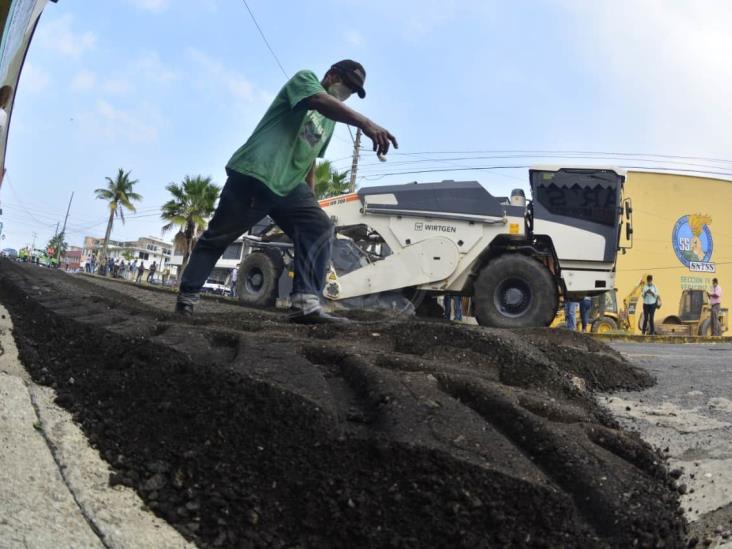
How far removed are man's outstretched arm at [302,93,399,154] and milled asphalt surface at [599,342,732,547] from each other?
1682 mm

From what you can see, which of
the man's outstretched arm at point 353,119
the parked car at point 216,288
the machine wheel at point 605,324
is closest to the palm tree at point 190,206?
the parked car at point 216,288

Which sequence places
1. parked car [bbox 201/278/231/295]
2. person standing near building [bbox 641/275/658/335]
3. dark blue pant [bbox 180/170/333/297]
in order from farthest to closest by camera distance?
parked car [bbox 201/278/231/295] → person standing near building [bbox 641/275/658/335] → dark blue pant [bbox 180/170/333/297]

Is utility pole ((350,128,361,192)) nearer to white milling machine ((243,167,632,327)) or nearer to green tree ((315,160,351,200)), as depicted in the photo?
green tree ((315,160,351,200))

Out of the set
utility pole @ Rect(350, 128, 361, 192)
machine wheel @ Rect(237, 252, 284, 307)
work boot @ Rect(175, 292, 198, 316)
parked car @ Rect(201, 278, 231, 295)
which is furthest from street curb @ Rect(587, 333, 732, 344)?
parked car @ Rect(201, 278, 231, 295)

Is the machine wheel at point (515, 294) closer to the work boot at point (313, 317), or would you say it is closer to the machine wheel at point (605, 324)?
the work boot at point (313, 317)

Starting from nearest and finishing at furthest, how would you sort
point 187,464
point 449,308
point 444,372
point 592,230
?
point 187,464, point 444,372, point 592,230, point 449,308

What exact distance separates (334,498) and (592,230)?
7.38 m

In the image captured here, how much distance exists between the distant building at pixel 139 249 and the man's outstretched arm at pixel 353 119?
82.9 metres

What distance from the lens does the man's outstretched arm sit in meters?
3.19

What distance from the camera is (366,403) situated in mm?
1744

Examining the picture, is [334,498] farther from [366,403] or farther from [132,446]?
[132,446]

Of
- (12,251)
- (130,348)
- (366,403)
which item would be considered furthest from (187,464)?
(12,251)

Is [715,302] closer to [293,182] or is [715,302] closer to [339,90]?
[339,90]

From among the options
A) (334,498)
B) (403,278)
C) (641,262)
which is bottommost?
(334,498)
